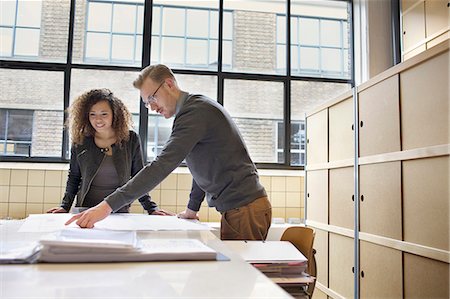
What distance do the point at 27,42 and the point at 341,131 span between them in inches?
115

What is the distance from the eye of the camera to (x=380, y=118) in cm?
221

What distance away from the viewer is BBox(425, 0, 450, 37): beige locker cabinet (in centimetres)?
273

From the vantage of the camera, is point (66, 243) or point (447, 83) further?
point (447, 83)

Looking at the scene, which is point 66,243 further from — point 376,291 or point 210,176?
point 376,291

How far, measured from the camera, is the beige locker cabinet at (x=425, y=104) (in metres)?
1.72

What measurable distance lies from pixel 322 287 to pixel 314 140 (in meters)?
1.09

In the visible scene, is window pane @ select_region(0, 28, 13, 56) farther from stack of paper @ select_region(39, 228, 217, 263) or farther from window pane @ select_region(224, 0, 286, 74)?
stack of paper @ select_region(39, 228, 217, 263)

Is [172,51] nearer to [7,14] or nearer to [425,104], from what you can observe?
[7,14]

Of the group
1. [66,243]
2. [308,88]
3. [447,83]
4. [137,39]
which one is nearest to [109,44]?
[137,39]

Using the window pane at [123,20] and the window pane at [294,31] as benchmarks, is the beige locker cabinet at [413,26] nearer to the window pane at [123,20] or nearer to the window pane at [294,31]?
the window pane at [294,31]

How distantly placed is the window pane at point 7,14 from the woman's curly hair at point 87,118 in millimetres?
2180

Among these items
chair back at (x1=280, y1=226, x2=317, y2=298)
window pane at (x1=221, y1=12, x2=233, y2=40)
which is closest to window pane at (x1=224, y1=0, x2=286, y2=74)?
window pane at (x1=221, y1=12, x2=233, y2=40)

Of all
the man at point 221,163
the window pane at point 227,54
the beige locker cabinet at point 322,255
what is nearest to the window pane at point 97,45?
the window pane at point 227,54

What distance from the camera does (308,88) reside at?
4055 mm
